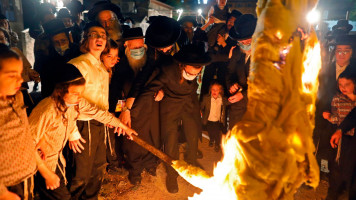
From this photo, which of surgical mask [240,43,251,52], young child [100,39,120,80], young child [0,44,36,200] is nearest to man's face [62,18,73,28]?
young child [100,39,120,80]

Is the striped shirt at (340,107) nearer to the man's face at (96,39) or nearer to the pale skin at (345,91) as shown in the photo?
the pale skin at (345,91)

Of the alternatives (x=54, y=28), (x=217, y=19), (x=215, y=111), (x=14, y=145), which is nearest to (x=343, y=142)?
(x=215, y=111)

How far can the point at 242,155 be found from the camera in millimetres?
1934

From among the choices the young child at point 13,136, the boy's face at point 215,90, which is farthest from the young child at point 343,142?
the young child at point 13,136

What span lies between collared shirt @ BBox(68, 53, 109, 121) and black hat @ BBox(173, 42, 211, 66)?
121 centimetres

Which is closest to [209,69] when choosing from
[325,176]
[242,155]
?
[325,176]

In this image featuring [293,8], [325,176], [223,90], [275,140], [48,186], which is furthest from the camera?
[223,90]

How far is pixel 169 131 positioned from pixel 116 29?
9.84 feet

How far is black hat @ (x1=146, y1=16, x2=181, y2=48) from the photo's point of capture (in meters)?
Result: 4.68

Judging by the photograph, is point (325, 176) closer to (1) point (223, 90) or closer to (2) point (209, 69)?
(1) point (223, 90)

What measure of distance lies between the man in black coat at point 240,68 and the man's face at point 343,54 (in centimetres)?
156

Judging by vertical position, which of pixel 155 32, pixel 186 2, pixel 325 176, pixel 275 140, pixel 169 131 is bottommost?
pixel 325 176

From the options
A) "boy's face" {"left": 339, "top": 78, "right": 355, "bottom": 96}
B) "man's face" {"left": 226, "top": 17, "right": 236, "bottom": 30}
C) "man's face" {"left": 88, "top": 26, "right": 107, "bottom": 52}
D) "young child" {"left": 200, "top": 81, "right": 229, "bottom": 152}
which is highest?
"man's face" {"left": 226, "top": 17, "right": 236, "bottom": 30}

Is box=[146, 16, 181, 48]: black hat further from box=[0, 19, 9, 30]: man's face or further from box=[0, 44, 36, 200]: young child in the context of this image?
box=[0, 19, 9, 30]: man's face
